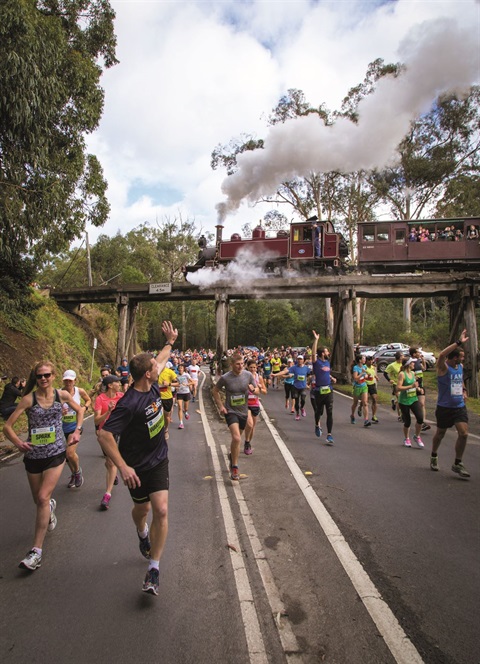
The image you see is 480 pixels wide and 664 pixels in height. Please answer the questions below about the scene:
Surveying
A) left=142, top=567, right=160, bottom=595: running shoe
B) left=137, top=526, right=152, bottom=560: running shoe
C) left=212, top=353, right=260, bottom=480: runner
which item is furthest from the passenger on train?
left=142, top=567, right=160, bottom=595: running shoe

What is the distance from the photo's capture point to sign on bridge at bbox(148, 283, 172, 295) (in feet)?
65.8

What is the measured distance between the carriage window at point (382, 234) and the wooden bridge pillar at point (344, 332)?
442 cm

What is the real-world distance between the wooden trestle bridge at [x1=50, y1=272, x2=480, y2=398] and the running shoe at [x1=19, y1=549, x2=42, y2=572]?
16.0 metres

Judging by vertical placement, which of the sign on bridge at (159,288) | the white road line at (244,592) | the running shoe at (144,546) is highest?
the sign on bridge at (159,288)

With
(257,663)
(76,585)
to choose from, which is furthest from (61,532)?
(257,663)

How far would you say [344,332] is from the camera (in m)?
19.5

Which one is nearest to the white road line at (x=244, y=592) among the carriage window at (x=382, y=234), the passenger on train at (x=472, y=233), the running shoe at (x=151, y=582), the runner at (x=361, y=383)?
the running shoe at (x=151, y=582)

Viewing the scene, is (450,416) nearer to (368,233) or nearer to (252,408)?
(252,408)

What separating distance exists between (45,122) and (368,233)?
16642mm

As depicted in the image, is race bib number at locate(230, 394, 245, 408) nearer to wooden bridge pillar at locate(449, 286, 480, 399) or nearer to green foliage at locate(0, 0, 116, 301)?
green foliage at locate(0, 0, 116, 301)

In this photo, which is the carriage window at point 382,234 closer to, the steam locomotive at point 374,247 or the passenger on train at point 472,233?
the steam locomotive at point 374,247

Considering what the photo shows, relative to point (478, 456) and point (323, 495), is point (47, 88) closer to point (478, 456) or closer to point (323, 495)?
point (323, 495)

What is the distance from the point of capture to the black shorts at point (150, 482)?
11.0 feet

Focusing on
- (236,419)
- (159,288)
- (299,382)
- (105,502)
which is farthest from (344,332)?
(105,502)
